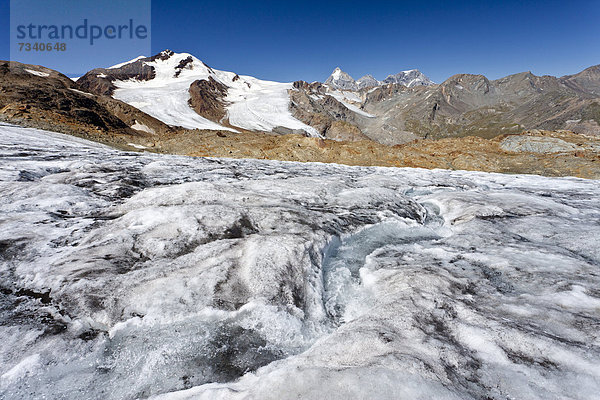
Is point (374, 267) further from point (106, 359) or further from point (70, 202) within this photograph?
point (70, 202)

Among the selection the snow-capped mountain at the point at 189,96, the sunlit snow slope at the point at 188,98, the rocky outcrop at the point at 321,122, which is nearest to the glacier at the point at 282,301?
the sunlit snow slope at the point at 188,98

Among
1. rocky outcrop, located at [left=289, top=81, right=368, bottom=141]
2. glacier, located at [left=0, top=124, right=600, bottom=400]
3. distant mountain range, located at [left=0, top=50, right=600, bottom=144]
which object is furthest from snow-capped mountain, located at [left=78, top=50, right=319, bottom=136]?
glacier, located at [left=0, top=124, right=600, bottom=400]

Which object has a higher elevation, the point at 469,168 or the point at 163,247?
the point at 469,168

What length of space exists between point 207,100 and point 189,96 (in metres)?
4.92

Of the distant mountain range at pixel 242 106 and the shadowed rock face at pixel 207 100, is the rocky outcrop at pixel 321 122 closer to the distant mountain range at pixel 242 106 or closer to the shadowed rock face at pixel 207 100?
the distant mountain range at pixel 242 106

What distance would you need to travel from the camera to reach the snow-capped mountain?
63594mm

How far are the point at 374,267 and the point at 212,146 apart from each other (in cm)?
2209

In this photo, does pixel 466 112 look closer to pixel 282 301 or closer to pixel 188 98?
pixel 188 98

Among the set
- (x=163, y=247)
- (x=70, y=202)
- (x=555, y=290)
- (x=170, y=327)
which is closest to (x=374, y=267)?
(x=555, y=290)

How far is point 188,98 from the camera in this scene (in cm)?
7138

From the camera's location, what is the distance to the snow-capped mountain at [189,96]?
209ft

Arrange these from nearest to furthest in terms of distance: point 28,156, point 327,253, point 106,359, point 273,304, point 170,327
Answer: point 106,359
point 170,327
point 273,304
point 327,253
point 28,156

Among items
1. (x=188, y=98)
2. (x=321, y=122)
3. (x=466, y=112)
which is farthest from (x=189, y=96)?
(x=466, y=112)

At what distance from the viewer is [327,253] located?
506 cm
